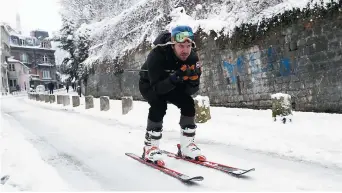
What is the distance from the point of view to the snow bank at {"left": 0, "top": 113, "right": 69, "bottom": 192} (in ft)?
11.1

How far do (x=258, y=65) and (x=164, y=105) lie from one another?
21.1ft

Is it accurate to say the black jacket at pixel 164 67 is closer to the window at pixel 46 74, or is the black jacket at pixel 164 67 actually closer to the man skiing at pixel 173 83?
the man skiing at pixel 173 83

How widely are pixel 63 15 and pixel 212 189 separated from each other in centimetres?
A: 3341

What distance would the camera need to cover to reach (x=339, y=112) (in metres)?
7.78

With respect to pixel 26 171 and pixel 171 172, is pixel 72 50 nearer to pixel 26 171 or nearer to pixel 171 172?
pixel 26 171

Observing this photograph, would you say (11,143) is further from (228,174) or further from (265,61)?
(265,61)

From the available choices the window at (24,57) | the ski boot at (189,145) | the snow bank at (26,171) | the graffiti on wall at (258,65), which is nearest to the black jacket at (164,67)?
the ski boot at (189,145)

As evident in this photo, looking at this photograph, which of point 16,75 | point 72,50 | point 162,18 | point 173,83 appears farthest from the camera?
point 16,75

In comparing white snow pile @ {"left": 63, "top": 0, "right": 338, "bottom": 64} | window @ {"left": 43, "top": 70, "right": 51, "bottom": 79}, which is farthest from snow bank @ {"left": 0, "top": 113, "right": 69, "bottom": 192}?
window @ {"left": 43, "top": 70, "right": 51, "bottom": 79}

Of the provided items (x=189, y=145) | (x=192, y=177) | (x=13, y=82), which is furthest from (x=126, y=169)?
(x=13, y=82)

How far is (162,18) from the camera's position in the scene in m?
16.0

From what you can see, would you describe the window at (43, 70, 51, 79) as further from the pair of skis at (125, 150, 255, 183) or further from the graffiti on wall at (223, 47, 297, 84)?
the pair of skis at (125, 150, 255, 183)

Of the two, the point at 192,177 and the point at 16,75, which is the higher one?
the point at 16,75

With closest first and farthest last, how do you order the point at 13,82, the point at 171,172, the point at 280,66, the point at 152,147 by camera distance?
the point at 171,172, the point at 152,147, the point at 280,66, the point at 13,82
